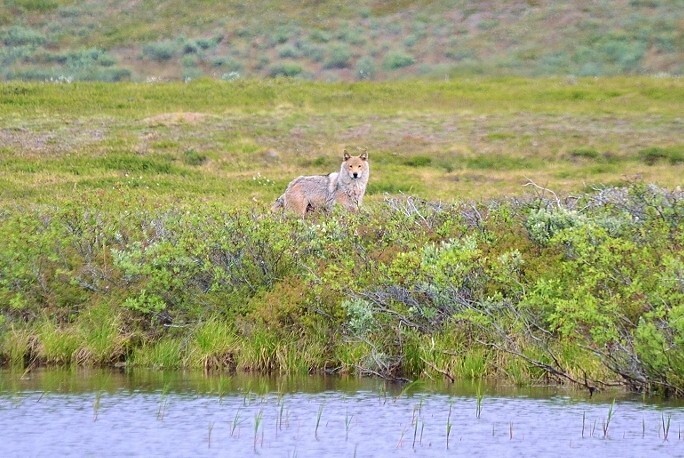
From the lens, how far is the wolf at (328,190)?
19828mm

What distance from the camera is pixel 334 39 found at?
174 feet

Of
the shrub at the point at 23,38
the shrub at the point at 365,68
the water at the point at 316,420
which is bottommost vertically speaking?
the water at the point at 316,420

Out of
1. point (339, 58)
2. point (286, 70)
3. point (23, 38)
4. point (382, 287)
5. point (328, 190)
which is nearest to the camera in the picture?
point (382, 287)

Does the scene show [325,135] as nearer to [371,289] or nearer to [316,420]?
[371,289]

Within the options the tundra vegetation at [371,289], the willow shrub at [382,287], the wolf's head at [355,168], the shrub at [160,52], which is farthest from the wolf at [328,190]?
the shrub at [160,52]

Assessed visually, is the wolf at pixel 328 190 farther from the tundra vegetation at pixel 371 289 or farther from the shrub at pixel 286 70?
the shrub at pixel 286 70

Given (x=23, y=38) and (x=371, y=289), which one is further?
(x=23, y=38)

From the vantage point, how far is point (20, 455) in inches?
381

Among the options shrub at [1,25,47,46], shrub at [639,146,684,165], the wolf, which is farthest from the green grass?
shrub at [1,25,47,46]

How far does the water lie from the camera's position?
32.2ft

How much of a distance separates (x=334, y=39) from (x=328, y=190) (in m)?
33.9

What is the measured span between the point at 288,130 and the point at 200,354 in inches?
828

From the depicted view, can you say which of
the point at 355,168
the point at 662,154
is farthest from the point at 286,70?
the point at 355,168

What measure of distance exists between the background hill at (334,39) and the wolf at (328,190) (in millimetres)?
21973
